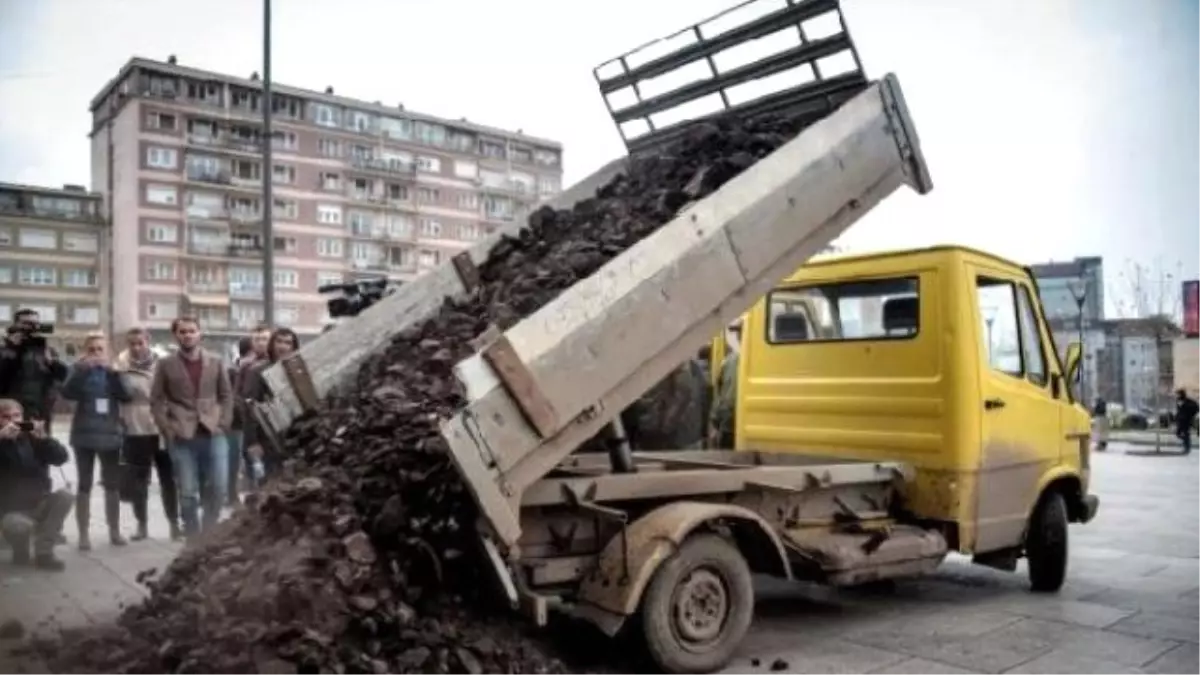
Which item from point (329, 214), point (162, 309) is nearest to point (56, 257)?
point (162, 309)

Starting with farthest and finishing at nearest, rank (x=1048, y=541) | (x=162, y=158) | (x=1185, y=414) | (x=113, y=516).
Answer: (x=1185, y=414) < (x=113, y=516) < (x=1048, y=541) < (x=162, y=158)

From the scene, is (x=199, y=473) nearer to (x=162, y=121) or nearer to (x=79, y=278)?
(x=162, y=121)

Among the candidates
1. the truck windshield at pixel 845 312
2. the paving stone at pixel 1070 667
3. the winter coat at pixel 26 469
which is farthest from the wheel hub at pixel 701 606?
the winter coat at pixel 26 469

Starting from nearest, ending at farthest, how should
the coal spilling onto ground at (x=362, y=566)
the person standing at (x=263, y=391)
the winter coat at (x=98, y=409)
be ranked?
the coal spilling onto ground at (x=362, y=566), the person standing at (x=263, y=391), the winter coat at (x=98, y=409)

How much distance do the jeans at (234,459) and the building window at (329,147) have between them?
223 centimetres

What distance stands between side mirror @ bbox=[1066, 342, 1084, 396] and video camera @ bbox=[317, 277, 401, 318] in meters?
4.20

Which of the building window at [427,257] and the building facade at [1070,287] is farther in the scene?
the building facade at [1070,287]

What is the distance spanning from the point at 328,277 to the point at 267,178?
2.11m

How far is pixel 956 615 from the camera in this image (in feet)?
16.9

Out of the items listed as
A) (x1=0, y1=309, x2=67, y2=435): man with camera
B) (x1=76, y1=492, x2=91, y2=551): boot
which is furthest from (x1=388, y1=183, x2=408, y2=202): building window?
(x1=76, y1=492, x2=91, y2=551): boot

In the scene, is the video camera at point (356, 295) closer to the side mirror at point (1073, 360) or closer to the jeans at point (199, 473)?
the jeans at point (199, 473)

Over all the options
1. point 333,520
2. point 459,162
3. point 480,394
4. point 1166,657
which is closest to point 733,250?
point 480,394

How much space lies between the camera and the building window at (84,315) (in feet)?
10.6

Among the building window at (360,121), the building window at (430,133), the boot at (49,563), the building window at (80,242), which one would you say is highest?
the building window at (430,133)
